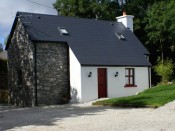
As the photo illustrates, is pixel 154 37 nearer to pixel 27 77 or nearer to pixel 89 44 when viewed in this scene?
pixel 89 44

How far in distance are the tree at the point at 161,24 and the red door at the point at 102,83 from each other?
410 inches

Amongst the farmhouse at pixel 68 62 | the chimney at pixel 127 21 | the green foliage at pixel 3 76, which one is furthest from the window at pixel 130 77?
the green foliage at pixel 3 76

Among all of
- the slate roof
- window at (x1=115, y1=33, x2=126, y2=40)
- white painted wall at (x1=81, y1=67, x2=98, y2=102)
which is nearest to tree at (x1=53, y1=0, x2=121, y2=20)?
the slate roof

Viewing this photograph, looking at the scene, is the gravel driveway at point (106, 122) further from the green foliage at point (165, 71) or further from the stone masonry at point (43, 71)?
the green foliage at point (165, 71)

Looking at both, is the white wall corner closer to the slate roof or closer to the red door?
the slate roof

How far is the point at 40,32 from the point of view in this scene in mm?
28266

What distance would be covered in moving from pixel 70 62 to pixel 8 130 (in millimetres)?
13780

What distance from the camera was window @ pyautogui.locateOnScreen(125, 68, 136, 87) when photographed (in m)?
30.2

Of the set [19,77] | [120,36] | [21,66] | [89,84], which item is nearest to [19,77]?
[19,77]

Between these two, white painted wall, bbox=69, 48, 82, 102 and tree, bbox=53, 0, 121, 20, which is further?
tree, bbox=53, 0, 121, 20

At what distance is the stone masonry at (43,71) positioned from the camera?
27391mm

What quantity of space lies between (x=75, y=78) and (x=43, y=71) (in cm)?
222

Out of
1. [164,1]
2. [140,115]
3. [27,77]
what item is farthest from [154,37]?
[140,115]

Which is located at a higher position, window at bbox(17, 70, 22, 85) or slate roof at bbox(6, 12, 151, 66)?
slate roof at bbox(6, 12, 151, 66)
